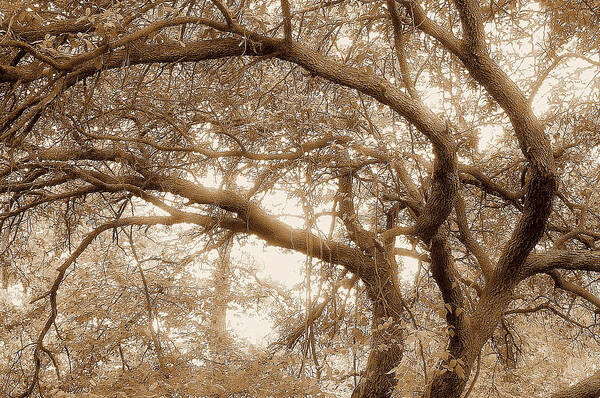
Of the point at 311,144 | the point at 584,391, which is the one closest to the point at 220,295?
the point at 311,144

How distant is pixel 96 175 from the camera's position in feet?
13.1

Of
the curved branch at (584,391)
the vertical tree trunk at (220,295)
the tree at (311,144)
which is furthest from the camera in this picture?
the vertical tree trunk at (220,295)

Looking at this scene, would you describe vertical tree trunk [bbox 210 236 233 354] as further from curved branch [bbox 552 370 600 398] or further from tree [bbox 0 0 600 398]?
curved branch [bbox 552 370 600 398]

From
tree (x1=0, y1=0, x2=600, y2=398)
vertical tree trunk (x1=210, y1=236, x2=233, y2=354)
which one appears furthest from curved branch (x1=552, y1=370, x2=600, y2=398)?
vertical tree trunk (x1=210, y1=236, x2=233, y2=354)

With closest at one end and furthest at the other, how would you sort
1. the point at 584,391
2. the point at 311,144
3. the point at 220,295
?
the point at 311,144 → the point at 584,391 → the point at 220,295

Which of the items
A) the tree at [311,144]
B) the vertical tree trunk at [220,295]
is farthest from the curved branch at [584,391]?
the vertical tree trunk at [220,295]

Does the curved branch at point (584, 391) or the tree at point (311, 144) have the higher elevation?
the tree at point (311, 144)

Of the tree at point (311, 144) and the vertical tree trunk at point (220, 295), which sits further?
the vertical tree trunk at point (220, 295)

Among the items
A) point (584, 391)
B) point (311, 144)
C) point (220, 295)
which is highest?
point (311, 144)

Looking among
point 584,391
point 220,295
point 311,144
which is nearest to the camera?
point 311,144

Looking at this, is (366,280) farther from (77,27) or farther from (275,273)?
(275,273)

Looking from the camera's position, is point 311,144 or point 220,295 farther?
point 220,295

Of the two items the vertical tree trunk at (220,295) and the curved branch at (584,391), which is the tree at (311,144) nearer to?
the curved branch at (584,391)

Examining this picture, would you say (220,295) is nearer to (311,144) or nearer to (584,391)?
(311,144)
